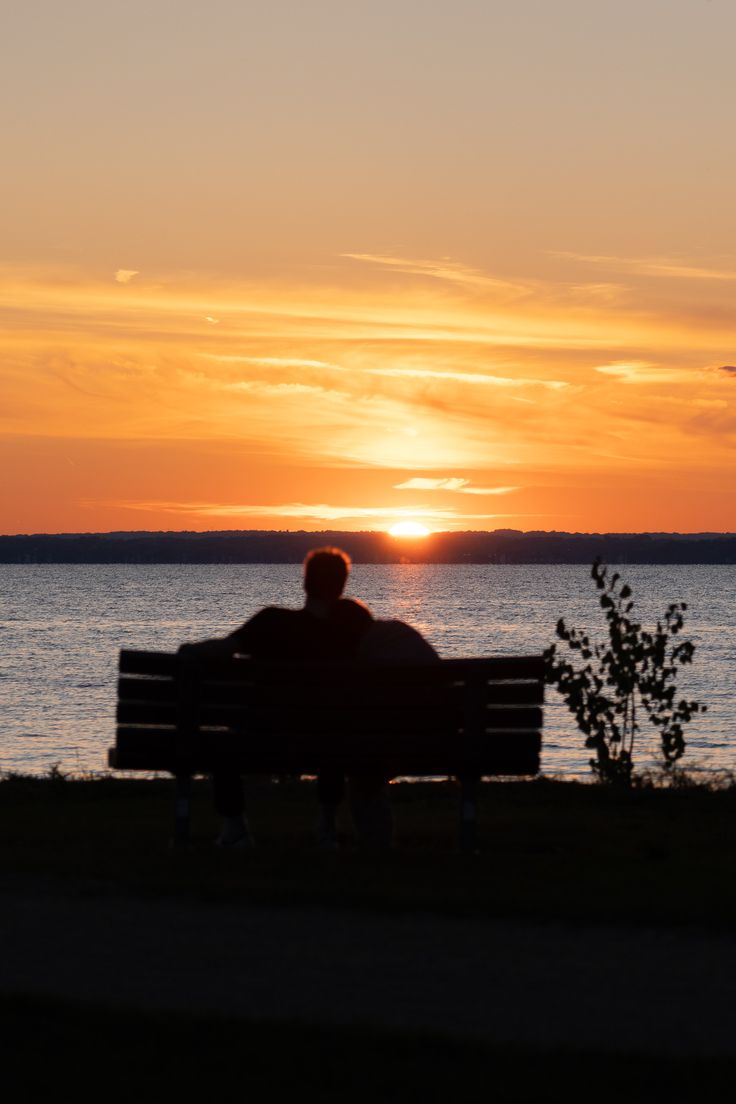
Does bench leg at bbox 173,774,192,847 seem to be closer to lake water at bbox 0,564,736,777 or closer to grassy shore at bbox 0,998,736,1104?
grassy shore at bbox 0,998,736,1104

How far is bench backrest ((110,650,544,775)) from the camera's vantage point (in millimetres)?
7750

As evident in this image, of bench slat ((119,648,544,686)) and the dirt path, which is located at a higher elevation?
bench slat ((119,648,544,686))

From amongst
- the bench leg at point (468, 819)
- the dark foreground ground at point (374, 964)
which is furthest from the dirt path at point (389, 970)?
the bench leg at point (468, 819)

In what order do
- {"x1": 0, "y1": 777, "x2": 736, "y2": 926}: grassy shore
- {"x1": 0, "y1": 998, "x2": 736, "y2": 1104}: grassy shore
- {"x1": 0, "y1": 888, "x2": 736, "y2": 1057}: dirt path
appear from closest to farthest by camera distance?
1. {"x1": 0, "y1": 998, "x2": 736, "y2": 1104}: grassy shore
2. {"x1": 0, "y1": 888, "x2": 736, "y2": 1057}: dirt path
3. {"x1": 0, "y1": 777, "x2": 736, "y2": 926}: grassy shore

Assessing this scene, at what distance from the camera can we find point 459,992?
4844 mm

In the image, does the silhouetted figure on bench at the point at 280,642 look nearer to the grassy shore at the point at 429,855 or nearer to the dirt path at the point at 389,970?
the grassy shore at the point at 429,855

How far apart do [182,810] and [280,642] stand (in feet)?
3.23

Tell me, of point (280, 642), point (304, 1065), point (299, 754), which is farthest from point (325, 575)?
point (304, 1065)

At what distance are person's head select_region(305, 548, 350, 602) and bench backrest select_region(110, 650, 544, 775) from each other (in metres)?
0.41

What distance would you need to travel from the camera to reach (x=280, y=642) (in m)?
7.87

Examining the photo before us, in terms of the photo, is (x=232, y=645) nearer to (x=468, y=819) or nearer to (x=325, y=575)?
(x=325, y=575)

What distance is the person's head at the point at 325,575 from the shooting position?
7949mm

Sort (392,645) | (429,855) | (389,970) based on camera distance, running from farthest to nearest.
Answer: (392,645) → (429,855) → (389,970)

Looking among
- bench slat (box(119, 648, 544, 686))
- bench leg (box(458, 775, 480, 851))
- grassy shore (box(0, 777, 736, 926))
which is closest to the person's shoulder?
bench slat (box(119, 648, 544, 686))
